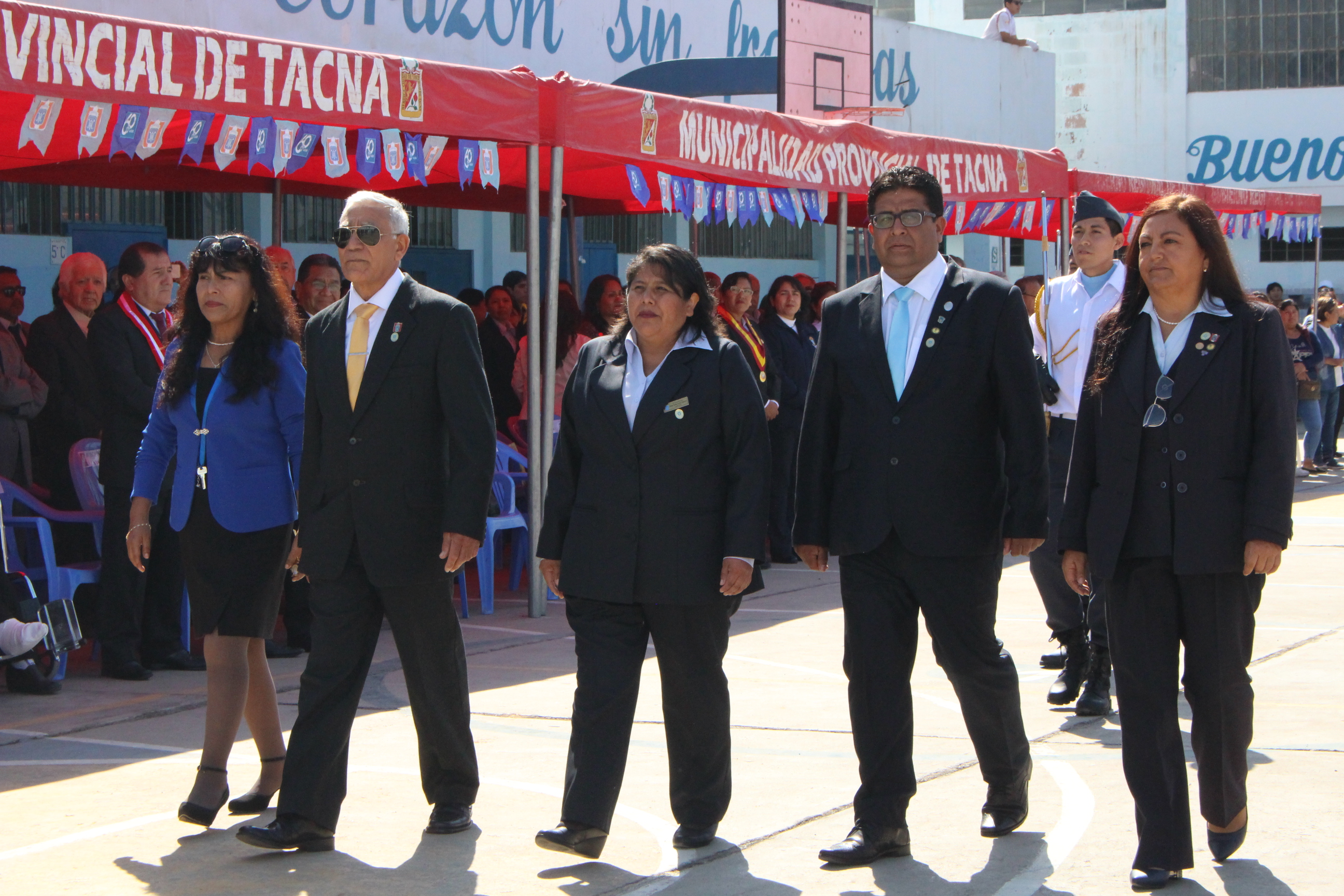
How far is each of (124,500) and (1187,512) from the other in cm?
486

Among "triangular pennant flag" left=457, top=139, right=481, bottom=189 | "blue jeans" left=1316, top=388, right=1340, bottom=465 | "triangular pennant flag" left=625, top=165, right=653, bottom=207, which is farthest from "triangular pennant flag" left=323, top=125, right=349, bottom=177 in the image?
"blue jeans" left=1316, top=388, right=1340, bottom=465

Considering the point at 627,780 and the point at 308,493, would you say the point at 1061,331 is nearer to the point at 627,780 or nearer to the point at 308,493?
the point at 627,780

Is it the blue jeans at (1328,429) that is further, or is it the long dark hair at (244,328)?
the blue jeans at (1328,429)

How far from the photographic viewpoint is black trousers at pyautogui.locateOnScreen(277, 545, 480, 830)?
181 inches

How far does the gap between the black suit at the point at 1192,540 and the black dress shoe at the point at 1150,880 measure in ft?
0.07

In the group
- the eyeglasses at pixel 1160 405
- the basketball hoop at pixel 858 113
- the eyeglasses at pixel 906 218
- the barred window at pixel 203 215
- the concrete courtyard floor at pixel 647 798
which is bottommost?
the concrete courtyard floor at pixel 647 798

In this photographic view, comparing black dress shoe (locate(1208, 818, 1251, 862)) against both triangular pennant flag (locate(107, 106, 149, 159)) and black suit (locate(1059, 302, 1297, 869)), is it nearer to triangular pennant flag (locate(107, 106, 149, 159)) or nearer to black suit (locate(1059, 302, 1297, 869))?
black suit (locate(1059, 302, 1297, 869))

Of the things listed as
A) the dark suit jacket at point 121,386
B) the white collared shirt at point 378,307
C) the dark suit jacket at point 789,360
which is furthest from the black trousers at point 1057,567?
the dark suit jacket at point 789,360

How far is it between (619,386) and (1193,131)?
30.8 meters

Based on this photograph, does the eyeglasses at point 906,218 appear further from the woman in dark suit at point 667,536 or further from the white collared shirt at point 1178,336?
the white collared shirt at point 1178,336

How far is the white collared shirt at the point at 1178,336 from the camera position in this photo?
14.3ft

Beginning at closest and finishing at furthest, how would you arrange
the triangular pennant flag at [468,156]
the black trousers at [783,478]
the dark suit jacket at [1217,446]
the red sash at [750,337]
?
1. the dark suit jacket at [1217,446]
2. the triangular pennant flag at [468,156]
3. the red sash at [750,337]
4. the black trousers at [783,478]

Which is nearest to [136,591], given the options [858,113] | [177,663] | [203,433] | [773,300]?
[177,663]

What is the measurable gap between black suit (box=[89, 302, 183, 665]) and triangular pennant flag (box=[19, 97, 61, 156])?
2.88 feet
